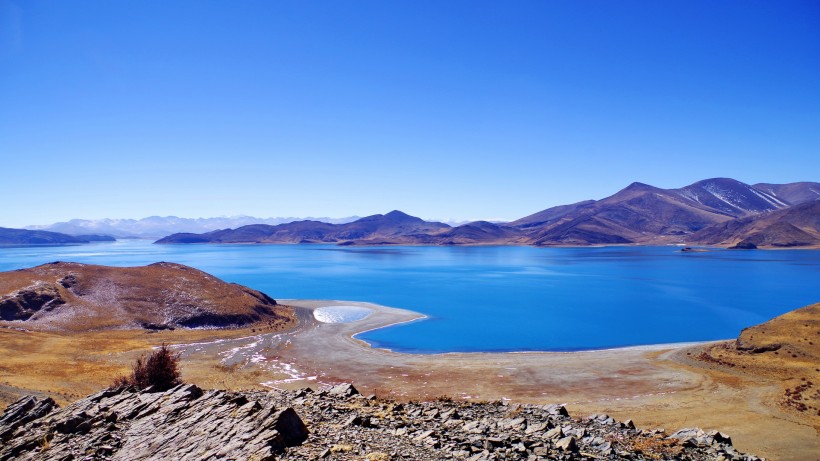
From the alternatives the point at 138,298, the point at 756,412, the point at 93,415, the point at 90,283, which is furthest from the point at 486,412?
the point at 90,283

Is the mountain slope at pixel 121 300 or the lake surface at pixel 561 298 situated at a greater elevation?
the mountain slope at pixel 121 300

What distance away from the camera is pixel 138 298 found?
6788 centimetres

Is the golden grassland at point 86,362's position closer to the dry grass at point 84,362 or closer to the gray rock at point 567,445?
the dry grass at point 84,362

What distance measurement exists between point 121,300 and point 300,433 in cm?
6333

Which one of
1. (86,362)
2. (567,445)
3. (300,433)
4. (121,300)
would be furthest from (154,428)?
(121,300)

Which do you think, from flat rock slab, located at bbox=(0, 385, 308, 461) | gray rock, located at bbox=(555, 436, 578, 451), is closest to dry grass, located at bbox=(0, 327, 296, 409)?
flat rock slab, located at bbox=(0, 385, 308, 461)

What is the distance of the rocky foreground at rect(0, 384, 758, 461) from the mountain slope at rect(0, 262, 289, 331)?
4566cm

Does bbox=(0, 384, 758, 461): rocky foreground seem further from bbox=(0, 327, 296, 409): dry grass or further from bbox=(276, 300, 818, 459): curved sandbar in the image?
bbox=(0, 327, 296, 409): dry grass

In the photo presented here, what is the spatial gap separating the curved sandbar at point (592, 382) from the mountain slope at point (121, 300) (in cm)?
1803

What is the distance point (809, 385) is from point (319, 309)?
213 feet

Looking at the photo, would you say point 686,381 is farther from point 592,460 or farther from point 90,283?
point 90,283

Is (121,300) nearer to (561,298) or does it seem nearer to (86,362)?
(86,362)

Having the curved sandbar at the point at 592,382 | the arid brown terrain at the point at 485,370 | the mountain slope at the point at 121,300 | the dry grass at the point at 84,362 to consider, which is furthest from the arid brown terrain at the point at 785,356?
the mountain slope at the point at 121,300

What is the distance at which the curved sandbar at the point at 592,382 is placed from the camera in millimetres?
29016
